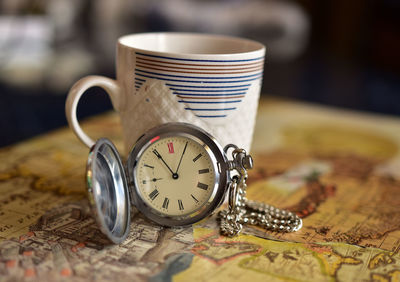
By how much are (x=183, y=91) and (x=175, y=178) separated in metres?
0.15

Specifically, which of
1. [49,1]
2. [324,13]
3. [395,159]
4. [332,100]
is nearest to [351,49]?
[324,13]

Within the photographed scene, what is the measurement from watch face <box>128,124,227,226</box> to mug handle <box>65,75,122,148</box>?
0.14 meters

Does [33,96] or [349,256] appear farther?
[33,96]

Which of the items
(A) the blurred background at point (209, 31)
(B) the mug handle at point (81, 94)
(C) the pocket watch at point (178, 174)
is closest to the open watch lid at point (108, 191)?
(C) the pocket watch at point (178, 174)

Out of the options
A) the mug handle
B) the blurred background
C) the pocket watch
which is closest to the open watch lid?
the pocket watch

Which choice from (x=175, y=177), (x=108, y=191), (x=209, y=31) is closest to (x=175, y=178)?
(x=175, y=177)

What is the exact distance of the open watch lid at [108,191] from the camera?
2.30ft

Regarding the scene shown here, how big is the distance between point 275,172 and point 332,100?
110cm

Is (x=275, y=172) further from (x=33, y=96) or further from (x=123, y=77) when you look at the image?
(x=33, y=96)

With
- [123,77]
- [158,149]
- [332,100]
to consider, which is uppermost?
[123,77]

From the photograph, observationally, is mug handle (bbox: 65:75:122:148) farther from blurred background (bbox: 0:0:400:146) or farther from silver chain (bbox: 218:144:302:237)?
blurred background (bbox: 0:0:400:146)

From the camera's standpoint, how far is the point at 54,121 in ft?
4.83

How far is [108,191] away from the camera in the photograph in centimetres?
77

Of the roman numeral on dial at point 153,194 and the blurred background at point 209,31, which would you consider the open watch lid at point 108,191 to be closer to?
the roman numeral on dial at point 153,194
